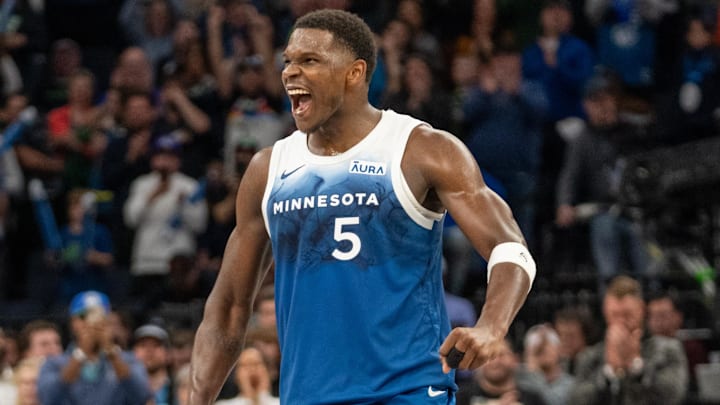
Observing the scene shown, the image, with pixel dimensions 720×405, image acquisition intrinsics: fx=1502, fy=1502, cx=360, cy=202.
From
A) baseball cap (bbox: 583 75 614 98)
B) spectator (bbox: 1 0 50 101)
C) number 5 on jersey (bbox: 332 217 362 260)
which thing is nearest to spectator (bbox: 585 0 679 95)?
baseball cap (bbox: 583 75 614 98)

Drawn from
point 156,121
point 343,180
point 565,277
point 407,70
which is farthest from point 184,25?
point 343,180

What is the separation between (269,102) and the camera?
13844mm

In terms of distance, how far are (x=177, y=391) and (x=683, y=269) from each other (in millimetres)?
4391

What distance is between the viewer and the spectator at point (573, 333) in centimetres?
1091

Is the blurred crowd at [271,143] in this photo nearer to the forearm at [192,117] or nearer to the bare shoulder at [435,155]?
the forearm at [192,117]

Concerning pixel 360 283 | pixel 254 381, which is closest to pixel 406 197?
pixel 360 283

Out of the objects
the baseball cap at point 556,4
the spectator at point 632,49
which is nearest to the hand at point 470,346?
the baseball cap at point 556,4

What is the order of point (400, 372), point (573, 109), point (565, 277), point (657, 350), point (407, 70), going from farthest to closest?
point (573, 109) < point (407, 70) < point (565, 277) < point (657, 350) < point (400, 372)

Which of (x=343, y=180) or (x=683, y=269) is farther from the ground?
(x=343, y=180)

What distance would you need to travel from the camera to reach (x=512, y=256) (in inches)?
193

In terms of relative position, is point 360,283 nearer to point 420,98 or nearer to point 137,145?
point 420,98

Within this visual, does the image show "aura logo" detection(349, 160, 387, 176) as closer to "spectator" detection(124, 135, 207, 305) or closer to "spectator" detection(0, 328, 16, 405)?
"spectator" detection(0, 328, 16, 405)

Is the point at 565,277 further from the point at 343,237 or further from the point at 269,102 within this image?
the point at 343,237

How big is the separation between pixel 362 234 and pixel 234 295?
70 cm
